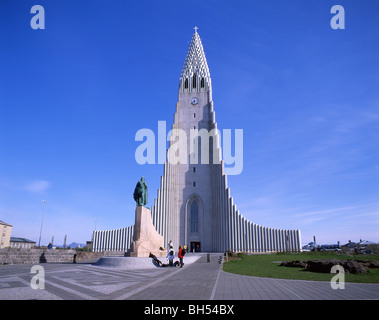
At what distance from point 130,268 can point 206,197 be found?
27.0m

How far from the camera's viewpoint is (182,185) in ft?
137

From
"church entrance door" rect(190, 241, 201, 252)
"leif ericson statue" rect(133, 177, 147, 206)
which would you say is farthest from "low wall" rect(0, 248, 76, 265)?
"church entrance door" rect(190, 241, 201, 252)

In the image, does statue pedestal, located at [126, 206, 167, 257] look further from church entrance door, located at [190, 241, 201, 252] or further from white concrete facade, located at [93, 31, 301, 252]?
church entrance door, located at [190, 241, 201, 252]

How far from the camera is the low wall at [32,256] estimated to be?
665 inches

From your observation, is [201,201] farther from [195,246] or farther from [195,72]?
[195,72]

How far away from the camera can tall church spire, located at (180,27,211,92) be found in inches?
1857

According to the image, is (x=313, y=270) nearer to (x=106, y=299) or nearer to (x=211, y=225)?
(x=106, y=299)

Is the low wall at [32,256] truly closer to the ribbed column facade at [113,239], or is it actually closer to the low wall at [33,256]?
the low wall at [33,256]

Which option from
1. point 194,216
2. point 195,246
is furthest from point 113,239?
point 194,216

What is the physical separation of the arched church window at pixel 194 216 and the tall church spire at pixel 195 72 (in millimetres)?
20707

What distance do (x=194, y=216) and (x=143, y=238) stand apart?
2267cm
